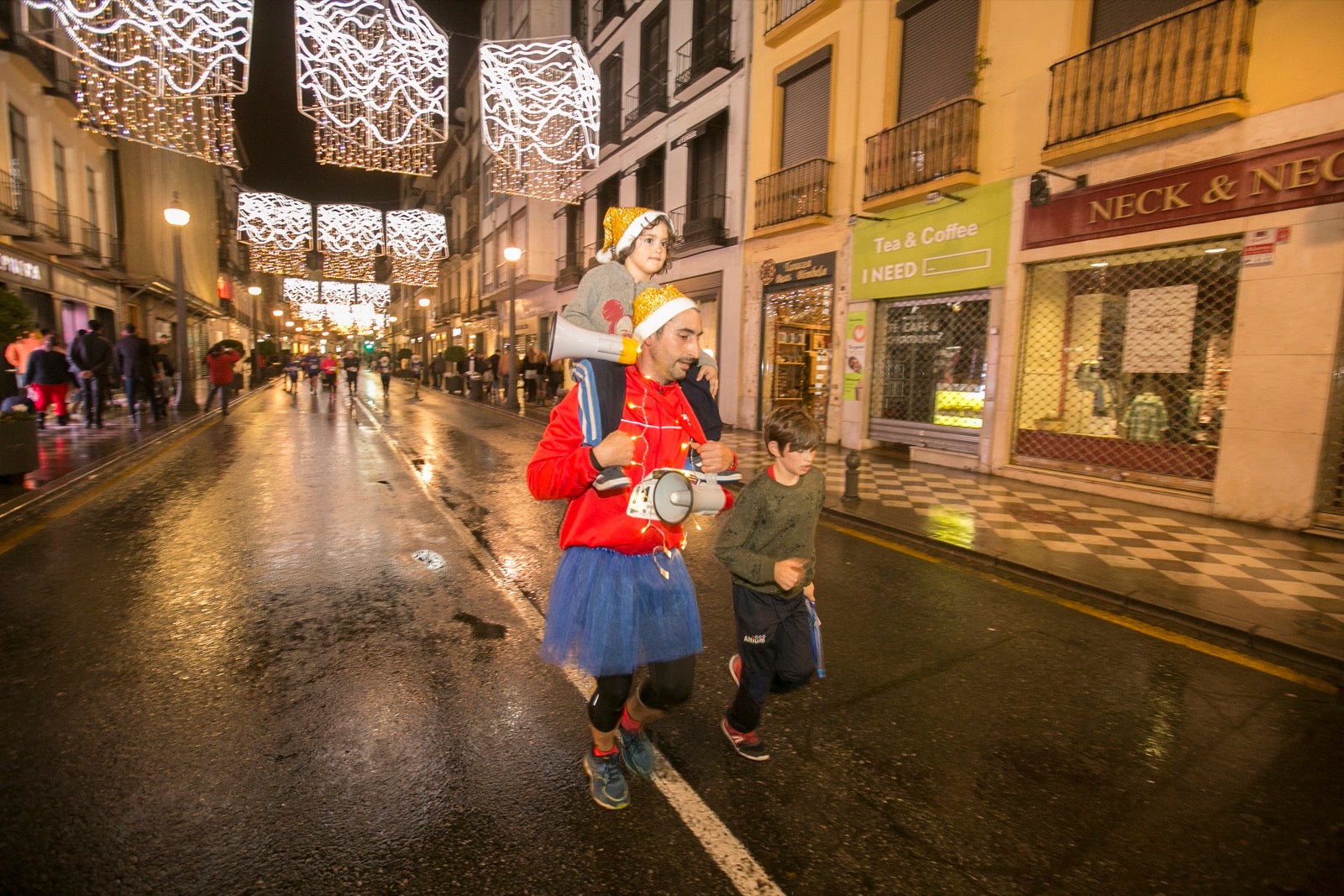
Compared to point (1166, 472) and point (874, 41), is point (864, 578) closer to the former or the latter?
point (1166, 472)

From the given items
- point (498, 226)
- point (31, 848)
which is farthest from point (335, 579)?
point (498, 226)

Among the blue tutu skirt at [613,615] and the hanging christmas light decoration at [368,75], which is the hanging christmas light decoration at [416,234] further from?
the blue tutu skirt at [613,615]

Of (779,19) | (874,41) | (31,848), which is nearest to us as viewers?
(31,848)

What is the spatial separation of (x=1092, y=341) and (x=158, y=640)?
36.0 ft

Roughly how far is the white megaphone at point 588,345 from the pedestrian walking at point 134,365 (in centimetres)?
1566

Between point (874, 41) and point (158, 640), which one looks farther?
point (874, 41)

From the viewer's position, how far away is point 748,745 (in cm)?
280

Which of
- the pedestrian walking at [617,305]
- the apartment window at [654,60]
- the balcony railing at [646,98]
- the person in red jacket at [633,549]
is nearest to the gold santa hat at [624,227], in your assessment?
the pedestrian walking at [617,305]

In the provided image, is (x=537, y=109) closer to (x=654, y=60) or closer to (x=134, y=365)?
(x=654, y=60)

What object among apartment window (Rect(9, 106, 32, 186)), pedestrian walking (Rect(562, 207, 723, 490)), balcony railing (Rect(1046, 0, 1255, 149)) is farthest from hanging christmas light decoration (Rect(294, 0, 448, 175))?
apartment window (Rect(9, 106, 32, 186))

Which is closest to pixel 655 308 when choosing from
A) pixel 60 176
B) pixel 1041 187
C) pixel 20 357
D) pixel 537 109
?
pixel 1041 187

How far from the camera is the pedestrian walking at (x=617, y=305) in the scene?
212cm

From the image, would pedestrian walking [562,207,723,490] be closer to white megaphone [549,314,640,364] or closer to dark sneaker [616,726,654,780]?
white megaphone [549,314,640,364]

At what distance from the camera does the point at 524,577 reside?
5082mm
